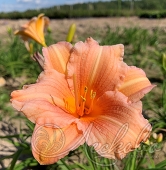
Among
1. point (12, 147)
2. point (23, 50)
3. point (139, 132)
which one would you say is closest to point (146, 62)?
point (23, 50)

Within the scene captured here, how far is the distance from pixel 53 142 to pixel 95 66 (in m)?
0.34

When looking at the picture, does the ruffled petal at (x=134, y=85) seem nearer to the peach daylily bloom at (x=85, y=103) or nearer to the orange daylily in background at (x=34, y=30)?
the peach daylily bloom at (x=85, y=103)

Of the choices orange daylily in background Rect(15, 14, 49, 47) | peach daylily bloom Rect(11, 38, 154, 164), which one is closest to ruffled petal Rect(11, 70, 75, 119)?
peach daylily bloom Rect(11, 38, 154, 164)

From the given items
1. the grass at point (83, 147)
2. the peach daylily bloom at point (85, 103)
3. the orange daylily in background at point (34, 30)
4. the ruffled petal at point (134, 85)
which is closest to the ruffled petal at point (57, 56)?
the peach daylily bloom at point (85, 103)

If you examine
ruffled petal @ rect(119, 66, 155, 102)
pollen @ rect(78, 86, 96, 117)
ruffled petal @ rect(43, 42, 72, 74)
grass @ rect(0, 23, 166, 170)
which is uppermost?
ruffled petal @ rect(43, 42, 72, 74)

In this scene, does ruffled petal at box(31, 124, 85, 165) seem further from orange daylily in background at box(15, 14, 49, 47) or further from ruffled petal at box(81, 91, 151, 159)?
orange daylily in background at box(15, 14, 49, 47)

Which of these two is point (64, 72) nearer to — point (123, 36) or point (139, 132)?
point (139, 132)

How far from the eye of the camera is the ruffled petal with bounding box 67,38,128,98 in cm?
101

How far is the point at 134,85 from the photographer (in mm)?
983

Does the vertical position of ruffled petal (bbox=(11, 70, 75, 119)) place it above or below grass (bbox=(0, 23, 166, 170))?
above

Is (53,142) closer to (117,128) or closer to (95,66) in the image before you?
(117,128)

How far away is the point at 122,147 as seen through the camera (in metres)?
0.80

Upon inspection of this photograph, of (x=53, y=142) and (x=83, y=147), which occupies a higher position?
(x=53, y=142)

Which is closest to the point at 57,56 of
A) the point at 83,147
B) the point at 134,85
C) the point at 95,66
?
the point at 95,66
